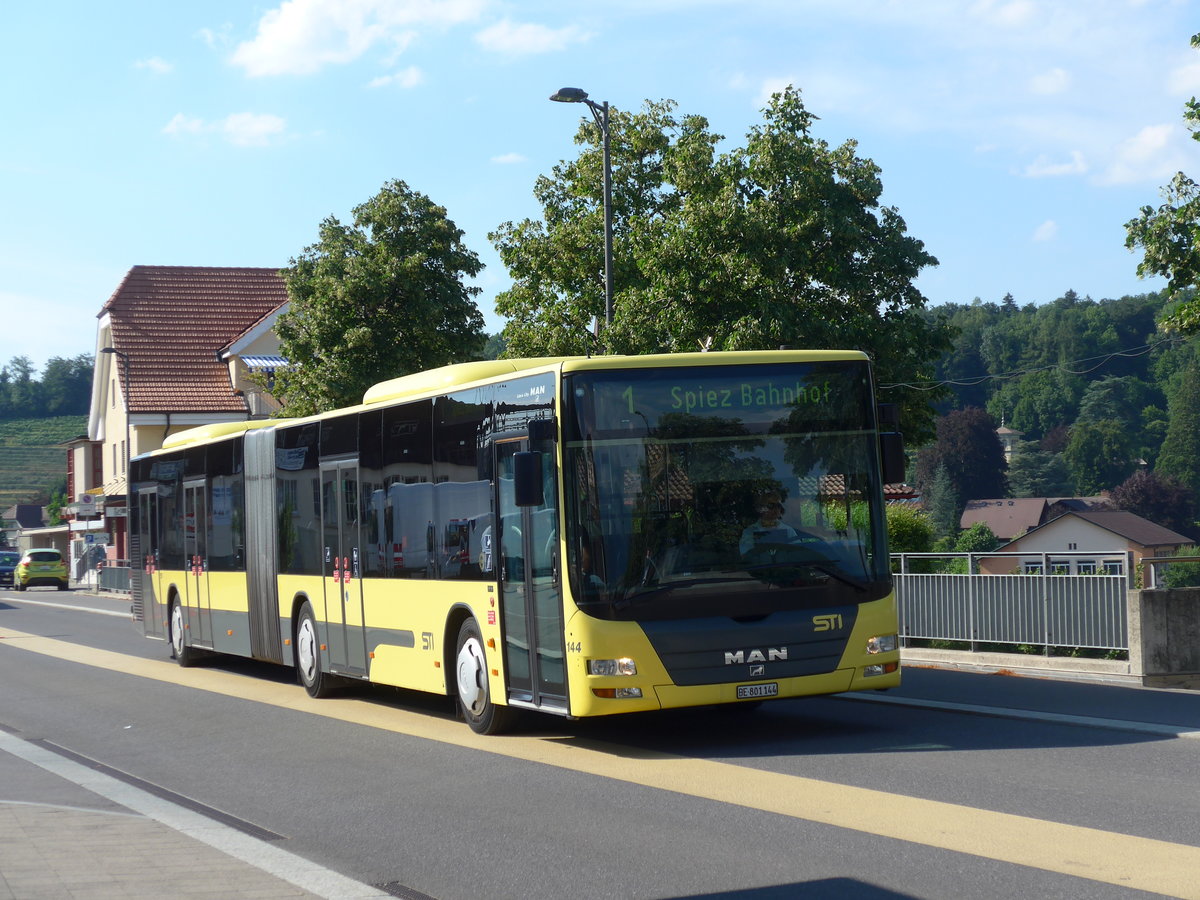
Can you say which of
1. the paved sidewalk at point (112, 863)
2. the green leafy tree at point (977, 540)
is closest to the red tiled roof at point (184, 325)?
the green leafy tree at point (977, 540)

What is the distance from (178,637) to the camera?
891 inches

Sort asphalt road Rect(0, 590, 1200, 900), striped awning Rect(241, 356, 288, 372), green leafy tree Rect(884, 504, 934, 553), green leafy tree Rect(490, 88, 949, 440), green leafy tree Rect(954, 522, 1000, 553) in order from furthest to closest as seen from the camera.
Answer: green leafy tree Rect(954, 522, 1000, 553) < striped awning Rect(241, 356, 288, 372) < green leafy tree Rect(490, 88, 949, 440) < green leafy tree Rect(884, 504, 934, 553) < asphalt road Rect(0, 590, 1200, 900)

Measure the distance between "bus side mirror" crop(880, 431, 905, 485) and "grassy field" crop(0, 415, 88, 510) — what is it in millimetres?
171209

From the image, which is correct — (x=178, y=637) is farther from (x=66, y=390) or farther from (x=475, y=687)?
(x=66, y=390)

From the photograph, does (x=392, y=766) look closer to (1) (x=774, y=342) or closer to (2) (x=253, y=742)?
(2) (x=253, y=742)

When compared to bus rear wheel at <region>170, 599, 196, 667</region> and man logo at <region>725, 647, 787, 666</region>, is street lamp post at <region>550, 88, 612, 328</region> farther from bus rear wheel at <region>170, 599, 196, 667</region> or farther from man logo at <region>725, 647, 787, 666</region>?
man logo at <region>725, 647, 787, 666</region>

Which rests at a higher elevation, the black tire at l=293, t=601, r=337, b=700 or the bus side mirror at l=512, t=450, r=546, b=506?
the bus side mirror at l=512, t=450, r=546, b=506

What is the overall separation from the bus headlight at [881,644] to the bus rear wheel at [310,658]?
692cm

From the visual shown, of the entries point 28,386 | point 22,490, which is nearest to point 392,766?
point 22,490

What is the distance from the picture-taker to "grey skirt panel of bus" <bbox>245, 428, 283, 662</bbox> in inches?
721

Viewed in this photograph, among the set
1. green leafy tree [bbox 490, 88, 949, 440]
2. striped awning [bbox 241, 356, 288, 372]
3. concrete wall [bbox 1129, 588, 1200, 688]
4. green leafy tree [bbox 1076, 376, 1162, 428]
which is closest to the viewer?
concrete wall [bbox 1129, 588, 1200, 688]

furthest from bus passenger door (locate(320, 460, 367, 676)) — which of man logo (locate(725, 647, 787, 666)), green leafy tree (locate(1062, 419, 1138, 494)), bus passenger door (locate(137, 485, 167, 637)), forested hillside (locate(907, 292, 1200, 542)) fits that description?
green leafy tree (locate(1062, 419, 1138, 494))

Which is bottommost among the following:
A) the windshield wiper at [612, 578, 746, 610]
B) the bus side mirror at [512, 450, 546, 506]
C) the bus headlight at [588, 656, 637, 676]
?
the bus headlight at [588, 656, 637, 676]

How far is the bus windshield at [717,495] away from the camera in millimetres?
11297
